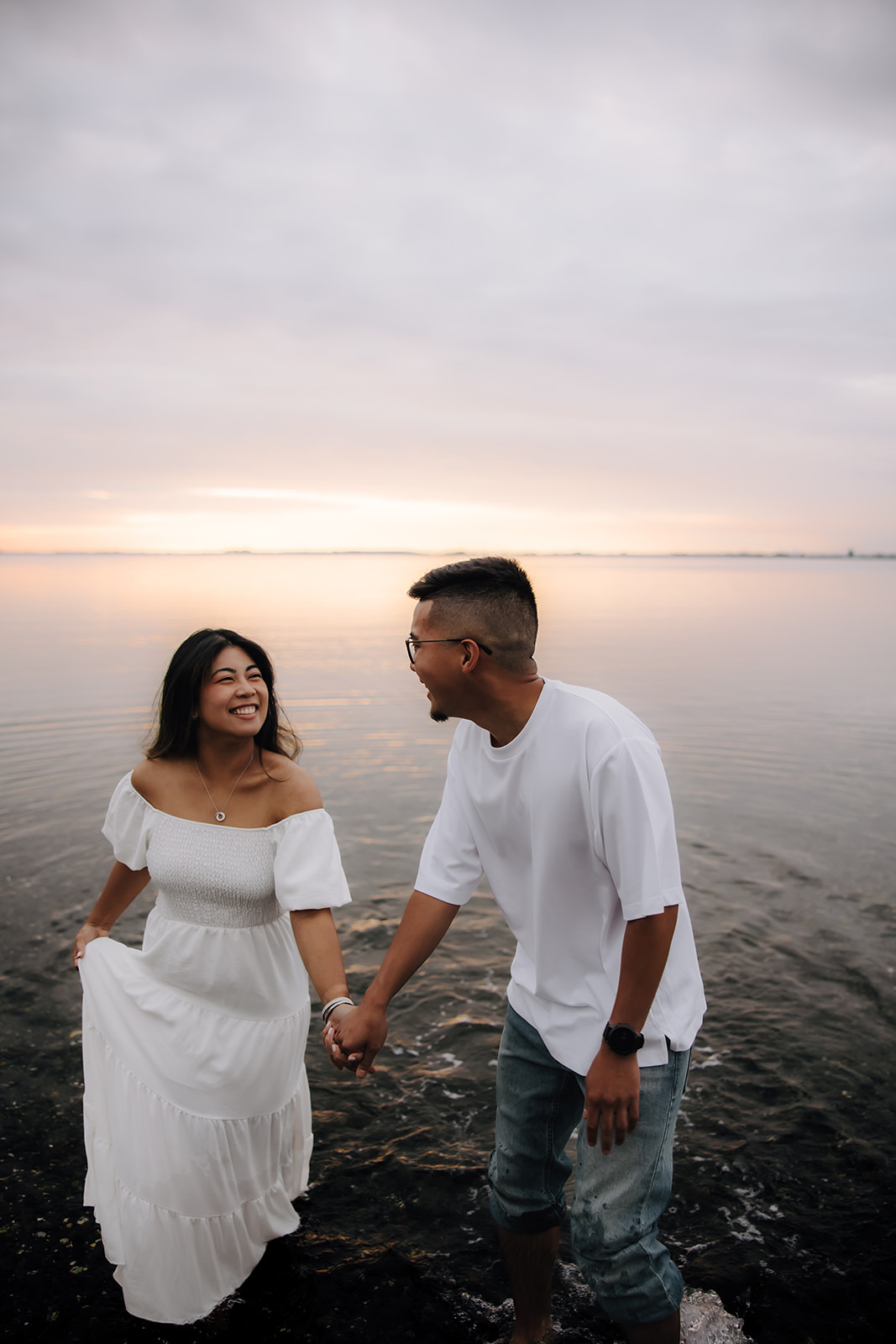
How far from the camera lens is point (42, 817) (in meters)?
11.1

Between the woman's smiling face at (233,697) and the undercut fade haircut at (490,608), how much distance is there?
1012 mm

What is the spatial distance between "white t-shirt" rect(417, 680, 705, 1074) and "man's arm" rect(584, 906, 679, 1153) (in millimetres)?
72

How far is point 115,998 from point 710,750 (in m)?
13.1

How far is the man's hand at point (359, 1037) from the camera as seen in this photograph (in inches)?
131

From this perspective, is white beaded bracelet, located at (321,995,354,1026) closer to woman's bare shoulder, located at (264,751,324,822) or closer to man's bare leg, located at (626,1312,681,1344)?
woman's bare shoulder, located at (264,751,324,822)

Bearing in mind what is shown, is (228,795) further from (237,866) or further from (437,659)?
(437,659)

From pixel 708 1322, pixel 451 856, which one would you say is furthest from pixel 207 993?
pixel 708 1322

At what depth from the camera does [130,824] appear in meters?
3.88

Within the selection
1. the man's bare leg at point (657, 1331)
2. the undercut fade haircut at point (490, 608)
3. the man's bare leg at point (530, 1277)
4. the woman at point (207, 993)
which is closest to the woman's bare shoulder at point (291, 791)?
the woman at point (207, 993)

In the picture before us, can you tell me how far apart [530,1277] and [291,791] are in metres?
2.14

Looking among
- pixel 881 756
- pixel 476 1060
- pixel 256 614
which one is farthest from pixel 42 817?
pixel 256 614

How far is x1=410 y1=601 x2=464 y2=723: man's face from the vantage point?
3.15m

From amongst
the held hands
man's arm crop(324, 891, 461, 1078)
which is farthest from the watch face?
the held hands

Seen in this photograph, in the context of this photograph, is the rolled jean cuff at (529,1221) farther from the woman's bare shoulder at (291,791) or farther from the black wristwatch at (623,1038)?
the woman's bare shoulder at (291,791)
